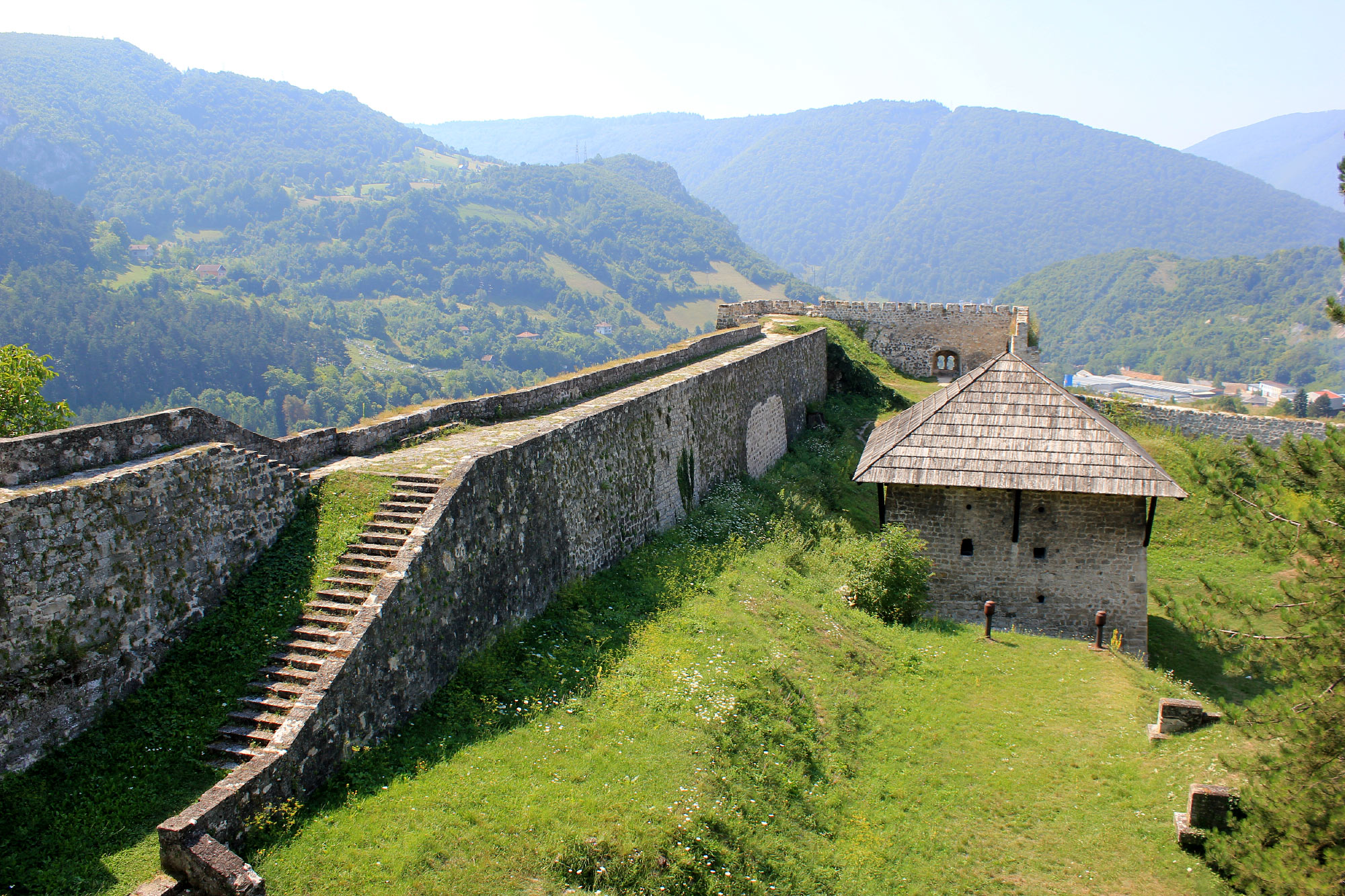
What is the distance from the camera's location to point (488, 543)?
409 inches

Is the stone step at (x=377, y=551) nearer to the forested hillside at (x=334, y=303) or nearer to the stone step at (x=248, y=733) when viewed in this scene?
the stone step at (x=248, y=733)

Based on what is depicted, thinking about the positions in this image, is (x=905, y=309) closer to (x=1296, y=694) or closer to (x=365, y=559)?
(x=1296, y=694)

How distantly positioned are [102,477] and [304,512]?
2.60m

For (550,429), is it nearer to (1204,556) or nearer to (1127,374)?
(1204,556)

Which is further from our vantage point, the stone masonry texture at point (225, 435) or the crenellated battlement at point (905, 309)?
the crenellated battlement at point (905, 309)

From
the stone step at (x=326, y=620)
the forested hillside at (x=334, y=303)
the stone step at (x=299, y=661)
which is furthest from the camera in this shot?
the forested hillside at (x=334, y=303)

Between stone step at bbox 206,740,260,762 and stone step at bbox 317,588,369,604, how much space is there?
5.91ft

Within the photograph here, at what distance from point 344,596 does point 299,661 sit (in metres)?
0.88

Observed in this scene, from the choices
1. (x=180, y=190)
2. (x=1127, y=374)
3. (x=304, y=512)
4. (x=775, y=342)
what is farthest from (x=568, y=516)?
(x=180, y=190)

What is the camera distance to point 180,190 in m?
176

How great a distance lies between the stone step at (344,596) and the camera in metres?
9.10

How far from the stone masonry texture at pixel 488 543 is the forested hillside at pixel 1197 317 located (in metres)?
119

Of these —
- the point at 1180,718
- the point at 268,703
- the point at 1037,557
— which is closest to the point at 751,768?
the point at 268,703

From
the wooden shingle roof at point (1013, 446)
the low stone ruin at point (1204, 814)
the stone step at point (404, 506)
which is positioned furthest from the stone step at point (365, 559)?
the low stone ruin at point (1204, 814)
